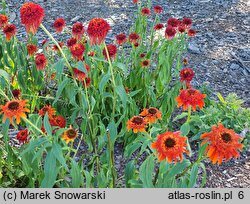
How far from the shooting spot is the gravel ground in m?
2.72

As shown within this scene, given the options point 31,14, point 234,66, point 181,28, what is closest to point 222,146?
point 31,14

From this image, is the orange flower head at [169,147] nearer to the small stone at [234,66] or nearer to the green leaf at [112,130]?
the green leaf at [112,130]

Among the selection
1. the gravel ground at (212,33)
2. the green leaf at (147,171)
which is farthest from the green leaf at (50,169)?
the gravel ground at (212,33)

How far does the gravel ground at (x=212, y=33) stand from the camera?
2.72 m

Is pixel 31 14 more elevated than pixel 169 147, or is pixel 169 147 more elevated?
pixel 31 14

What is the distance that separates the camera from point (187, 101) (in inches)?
74.0

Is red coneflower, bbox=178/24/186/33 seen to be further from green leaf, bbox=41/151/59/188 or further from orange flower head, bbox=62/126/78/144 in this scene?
green leaf, bbox=41/151/59/188

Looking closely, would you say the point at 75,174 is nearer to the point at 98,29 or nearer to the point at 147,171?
the point at 147,171

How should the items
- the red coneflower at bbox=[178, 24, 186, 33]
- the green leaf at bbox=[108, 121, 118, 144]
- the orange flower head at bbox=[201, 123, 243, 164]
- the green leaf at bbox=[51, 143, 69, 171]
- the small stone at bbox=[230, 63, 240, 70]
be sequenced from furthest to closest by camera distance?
1. the small stone at bbox=[230, 63, 240, 70]
2. the red coneflower at bbox=[178, 24, 186, 33]
3. the green leaf at bbox=[108, 121, 118, 144]
4. the green leaf at bbox=[51, 143, 69, 171]
5. the orange flower head at bbox=[201, 123, 243, 164]

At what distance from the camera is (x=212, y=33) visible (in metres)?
4.43

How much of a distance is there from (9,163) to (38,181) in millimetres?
191

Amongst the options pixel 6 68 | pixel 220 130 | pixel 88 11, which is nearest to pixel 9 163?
pixel 6 68

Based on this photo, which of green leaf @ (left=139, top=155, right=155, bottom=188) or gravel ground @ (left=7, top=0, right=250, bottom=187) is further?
gravel ground @ (left=7, top=0, right=250, bottom=187)

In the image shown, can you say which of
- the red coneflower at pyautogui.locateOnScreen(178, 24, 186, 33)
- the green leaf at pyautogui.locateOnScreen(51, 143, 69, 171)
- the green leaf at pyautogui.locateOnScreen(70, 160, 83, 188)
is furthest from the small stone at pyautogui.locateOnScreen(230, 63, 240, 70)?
the green leaf at pyautogui.locateOnScreen(51, 143, 69, 171)
